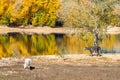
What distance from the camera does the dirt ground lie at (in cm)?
3082

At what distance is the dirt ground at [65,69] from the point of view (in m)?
30.8

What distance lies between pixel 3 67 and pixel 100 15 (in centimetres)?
1511

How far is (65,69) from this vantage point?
35.2m

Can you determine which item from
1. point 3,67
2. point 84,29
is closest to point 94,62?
point 84,29

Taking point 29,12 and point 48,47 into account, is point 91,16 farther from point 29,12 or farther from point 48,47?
point 29,12

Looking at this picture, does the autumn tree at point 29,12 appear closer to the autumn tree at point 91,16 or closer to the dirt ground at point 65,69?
the autumn tree at point 91,16

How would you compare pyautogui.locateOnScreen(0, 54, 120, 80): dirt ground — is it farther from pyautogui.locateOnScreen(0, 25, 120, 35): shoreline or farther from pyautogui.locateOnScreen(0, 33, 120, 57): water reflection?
pyautogui.locateOnScreen(0, 25, 120, 35): shoreline

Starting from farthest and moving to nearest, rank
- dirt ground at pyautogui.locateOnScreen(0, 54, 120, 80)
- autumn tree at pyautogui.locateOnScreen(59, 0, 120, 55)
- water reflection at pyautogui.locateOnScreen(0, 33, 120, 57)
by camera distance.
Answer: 1. water reflection at pyautogui.locateOnScreen(0, 33, 120, 57)
2. autumn tree at pyautogui.locateOnScreen(59, 0, 120, 55)
3. dirt ground at pyautogui.locateOnScreen(0, 54, 120, 80)

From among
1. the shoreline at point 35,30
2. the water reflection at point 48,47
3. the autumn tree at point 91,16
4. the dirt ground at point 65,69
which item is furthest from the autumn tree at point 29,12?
the dirt ground at point 65,69

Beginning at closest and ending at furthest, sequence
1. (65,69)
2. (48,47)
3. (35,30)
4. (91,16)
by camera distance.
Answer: (65,69) < (91,16) < (48,47) < (35,30)

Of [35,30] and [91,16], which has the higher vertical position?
[91,16]

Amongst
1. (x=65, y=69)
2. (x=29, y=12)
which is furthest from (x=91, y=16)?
(x=29, y=12)

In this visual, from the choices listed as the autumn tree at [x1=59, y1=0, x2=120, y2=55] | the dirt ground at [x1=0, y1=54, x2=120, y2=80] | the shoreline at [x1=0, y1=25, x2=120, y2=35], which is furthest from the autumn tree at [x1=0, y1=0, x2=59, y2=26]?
the dirt ground at [x1=0, y1=54, x2=120, y2=80]

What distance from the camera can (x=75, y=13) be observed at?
153 ft
